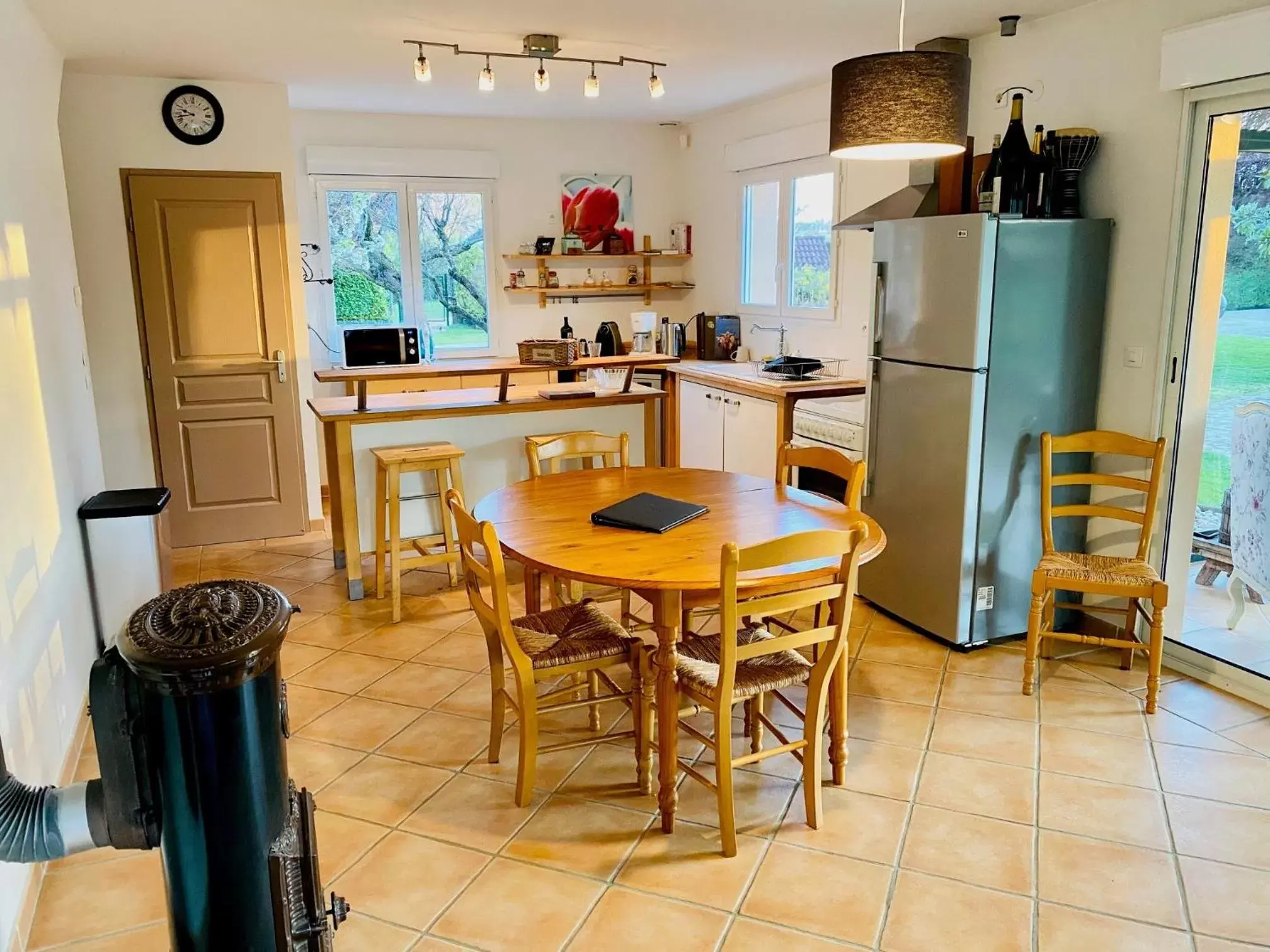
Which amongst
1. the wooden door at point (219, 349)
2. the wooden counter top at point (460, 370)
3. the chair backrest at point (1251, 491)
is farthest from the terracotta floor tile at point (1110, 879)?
the wooden door at point (219, 349)

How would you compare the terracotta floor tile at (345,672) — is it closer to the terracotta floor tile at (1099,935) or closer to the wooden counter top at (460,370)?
the wooden counter top at (460,370)

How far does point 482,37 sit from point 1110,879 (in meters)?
3.82

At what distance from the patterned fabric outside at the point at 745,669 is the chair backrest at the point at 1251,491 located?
191 cm

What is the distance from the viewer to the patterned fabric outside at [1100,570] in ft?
10.5

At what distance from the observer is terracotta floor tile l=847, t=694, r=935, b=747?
2.99m

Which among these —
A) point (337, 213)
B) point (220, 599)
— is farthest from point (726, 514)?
point (337, 213)

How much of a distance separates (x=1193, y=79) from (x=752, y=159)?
3.06 metres

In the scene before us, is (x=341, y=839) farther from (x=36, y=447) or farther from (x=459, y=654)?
(x=36, y=447)

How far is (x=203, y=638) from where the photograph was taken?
1.09m

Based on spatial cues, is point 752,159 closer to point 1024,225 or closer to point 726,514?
point 1024,225

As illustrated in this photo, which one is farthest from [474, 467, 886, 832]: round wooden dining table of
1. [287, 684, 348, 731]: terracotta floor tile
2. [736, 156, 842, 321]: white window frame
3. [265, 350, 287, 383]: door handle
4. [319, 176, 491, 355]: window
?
[319, 176, 491, 355]: window

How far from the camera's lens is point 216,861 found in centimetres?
111

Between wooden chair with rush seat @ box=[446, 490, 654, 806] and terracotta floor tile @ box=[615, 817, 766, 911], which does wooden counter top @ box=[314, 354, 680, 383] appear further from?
terracotta floor tile @ box=[615, 817, 766, 911]

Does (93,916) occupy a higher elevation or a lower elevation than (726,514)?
lower
